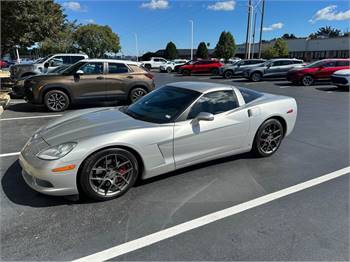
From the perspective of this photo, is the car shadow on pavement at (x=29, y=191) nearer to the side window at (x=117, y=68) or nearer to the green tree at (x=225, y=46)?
the side window at (x=117, y=68)

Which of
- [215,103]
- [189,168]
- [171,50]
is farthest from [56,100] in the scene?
[171,50]

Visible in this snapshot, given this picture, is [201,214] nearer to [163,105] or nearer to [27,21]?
[163,105]

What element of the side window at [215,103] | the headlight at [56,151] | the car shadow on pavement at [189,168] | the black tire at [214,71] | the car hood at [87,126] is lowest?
the car shadow on pavement at [189,168]

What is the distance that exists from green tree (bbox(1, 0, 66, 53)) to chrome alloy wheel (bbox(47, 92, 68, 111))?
6817 mm

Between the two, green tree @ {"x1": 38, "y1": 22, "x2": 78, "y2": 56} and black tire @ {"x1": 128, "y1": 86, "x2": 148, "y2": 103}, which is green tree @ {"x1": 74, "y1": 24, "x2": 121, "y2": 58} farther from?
black tire @ {"x1": 128, "y1": 86, "x2": 148, "y2": 103}

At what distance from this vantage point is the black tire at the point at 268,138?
15.2 feet

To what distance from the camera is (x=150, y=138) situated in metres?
3.50

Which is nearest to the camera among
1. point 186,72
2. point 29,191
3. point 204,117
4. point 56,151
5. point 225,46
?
point 56,151

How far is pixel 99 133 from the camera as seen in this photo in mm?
3346

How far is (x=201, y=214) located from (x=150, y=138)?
1091mm

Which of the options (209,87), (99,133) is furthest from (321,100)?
(99,133)

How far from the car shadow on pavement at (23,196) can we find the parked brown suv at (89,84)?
198 inches

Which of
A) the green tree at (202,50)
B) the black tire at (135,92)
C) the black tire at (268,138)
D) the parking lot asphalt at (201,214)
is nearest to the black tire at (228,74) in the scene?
the black tire at (135,92)

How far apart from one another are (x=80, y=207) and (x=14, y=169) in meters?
1.67
